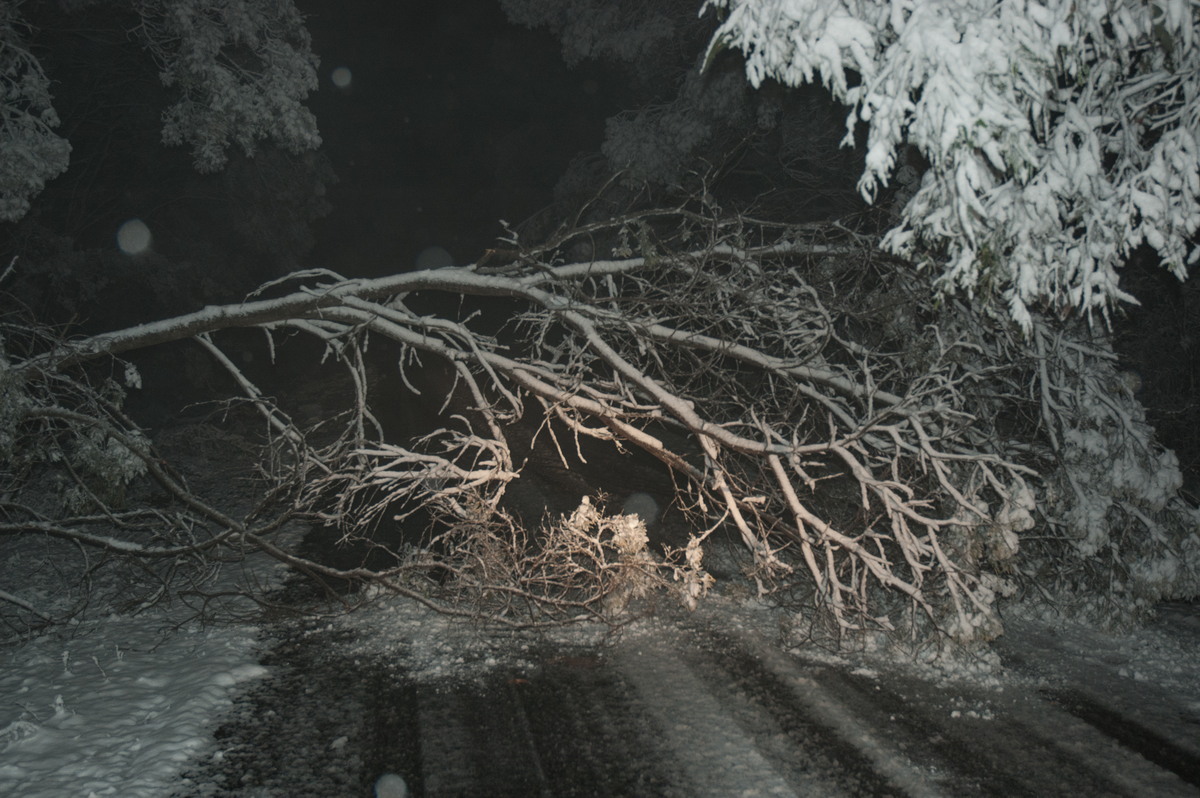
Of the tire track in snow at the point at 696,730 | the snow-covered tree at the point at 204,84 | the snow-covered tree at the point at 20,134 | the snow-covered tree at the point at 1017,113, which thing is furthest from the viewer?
the snow-covered tree at the point at 204,84

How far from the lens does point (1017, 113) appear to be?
339cm

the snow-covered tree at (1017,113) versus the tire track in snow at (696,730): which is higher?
the snow-covered tree at (1017,113)

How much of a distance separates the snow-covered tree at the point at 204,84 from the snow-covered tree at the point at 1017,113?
9045 millimetres

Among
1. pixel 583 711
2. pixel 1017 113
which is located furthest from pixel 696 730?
pixel 1017 113

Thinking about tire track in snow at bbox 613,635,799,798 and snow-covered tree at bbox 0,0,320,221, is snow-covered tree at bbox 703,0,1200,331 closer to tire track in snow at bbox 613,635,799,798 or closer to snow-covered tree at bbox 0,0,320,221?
tire track in snow at bbox 613,635,799,798

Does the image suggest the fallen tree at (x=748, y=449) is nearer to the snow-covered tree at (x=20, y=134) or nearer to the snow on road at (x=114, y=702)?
the snow on road at (x=114, y=702)

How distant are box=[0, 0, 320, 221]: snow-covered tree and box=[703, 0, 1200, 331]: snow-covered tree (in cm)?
905

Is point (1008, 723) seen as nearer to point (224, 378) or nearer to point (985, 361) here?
point (985, 361)

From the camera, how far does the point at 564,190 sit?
15.7 metres

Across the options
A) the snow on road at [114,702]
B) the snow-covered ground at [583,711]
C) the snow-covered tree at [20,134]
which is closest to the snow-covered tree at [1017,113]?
the snow-covered ground at [583,711]

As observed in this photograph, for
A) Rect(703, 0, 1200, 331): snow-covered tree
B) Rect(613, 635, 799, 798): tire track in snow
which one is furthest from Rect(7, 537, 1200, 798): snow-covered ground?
Rect(703, 0, 1200, 331): snow-covered tree

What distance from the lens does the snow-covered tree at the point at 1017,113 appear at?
3.43 metres

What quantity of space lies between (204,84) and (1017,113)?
1110cm

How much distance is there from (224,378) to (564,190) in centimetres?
988
